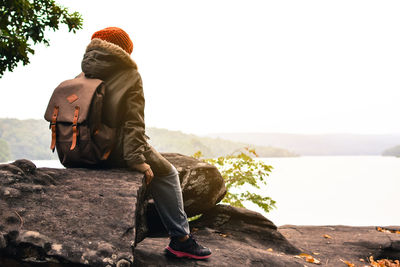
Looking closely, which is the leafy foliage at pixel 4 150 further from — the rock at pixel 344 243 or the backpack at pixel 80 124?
the backpack at pixel 80 124

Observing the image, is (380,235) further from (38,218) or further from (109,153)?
(38,218)

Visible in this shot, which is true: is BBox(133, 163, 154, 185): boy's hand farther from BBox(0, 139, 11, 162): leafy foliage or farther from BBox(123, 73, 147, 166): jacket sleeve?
BBox(0, 139, 11, 162): leafy foliage

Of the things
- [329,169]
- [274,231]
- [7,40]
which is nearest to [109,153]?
[274,231]

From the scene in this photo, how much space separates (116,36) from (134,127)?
1067 mm

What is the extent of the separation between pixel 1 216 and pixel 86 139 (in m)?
1.00

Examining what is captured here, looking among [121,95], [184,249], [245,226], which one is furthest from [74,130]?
[245,226]

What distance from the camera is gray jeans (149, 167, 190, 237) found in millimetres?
3740

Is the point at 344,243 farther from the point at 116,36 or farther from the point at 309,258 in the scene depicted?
the point at 116,36

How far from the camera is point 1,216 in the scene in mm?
2715

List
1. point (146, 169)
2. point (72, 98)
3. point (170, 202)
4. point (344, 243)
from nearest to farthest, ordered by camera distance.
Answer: point (72, 98) < point (146, 169) < point (170, 202) < point (344, 243)

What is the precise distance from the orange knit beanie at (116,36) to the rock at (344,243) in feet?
17.3

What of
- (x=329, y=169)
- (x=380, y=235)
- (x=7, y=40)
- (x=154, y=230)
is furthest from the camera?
(x=329, y=169)

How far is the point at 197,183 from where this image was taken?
5938 mm

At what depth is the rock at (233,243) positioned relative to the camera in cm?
391
